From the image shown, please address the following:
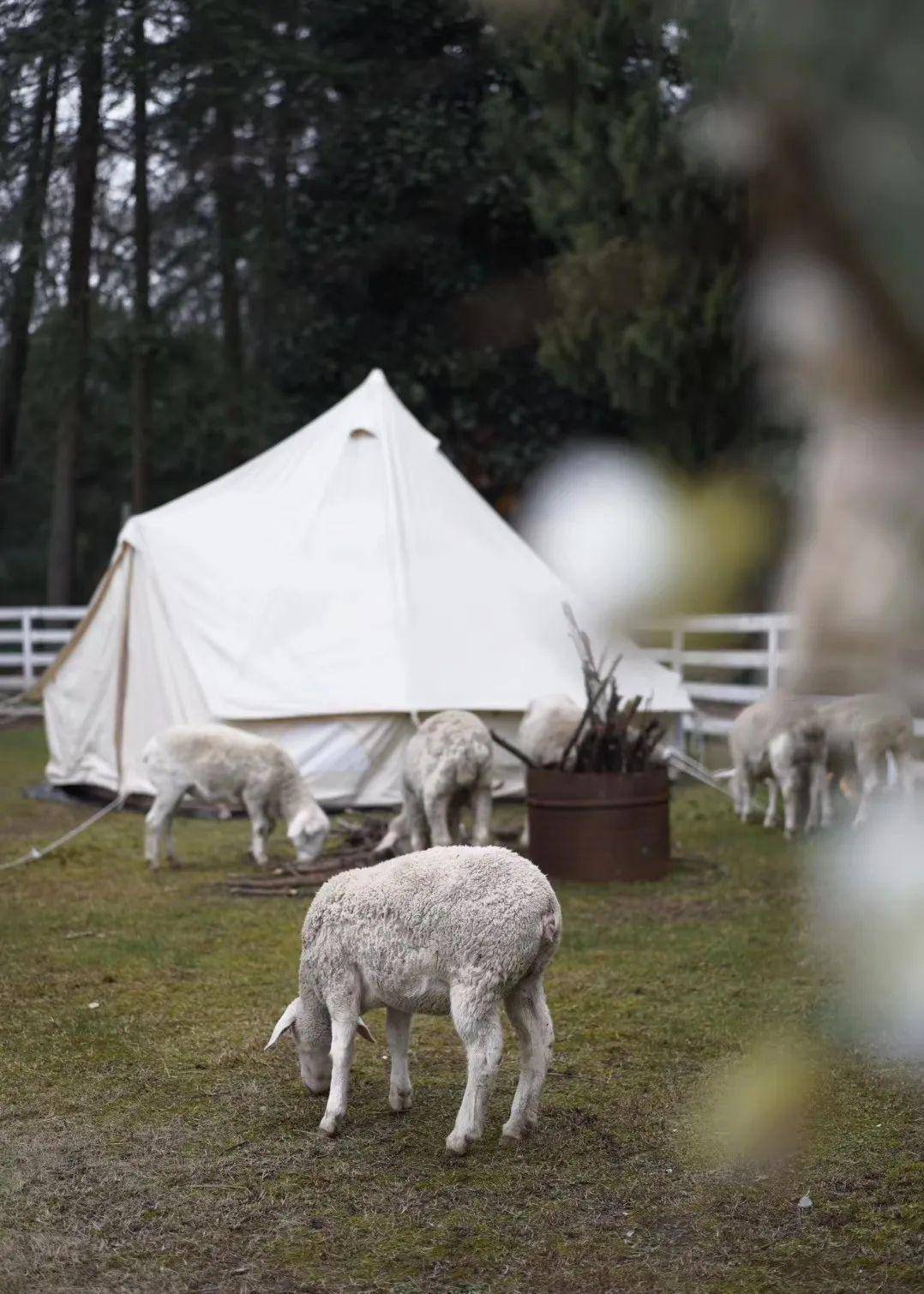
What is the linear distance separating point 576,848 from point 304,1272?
4198 mm

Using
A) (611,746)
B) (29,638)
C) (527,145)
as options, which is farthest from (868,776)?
Answer: (29,638)

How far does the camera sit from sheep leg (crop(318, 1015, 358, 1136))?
369cm

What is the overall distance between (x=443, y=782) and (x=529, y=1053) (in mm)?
3456

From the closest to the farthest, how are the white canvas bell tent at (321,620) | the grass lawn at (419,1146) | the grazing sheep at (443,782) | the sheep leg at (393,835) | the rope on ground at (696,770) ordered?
the grass lawn at (419,1146)
the grazing sheep at (443,782)
the sheep leg at (393,835)
the white canvas bell tent at (321,620)
the rope on ground at (696,770)

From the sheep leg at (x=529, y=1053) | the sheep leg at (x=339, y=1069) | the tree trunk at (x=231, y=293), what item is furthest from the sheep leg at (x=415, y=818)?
the tree trunk at (x=231, y=293)

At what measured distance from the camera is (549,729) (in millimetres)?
8102

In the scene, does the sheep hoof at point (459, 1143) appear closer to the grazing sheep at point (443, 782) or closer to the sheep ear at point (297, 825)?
the grazing sheep at point (443, 782)

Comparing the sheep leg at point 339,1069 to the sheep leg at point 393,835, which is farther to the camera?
the sheep leg at point 393,835

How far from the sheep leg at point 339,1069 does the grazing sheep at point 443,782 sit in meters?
3.17

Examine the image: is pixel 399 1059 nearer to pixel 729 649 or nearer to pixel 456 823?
pixel 729 649

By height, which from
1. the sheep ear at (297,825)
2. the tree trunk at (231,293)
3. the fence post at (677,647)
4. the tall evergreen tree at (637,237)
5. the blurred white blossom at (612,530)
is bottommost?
the sheep ear at (297,825)

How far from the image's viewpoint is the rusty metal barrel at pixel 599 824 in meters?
6.96

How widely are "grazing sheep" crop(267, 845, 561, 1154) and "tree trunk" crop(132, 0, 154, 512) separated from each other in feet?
6.06

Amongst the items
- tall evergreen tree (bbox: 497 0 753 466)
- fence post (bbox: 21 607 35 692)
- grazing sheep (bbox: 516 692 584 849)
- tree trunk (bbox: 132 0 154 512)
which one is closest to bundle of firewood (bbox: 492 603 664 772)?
grazing sheep (bbox: 516 692 584 849)
